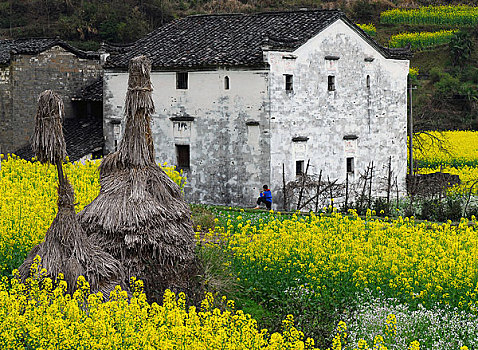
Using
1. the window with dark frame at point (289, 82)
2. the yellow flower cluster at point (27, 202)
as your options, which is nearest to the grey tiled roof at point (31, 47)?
the window with dark frame at point (289, 82)

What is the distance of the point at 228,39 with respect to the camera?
29.5 meters

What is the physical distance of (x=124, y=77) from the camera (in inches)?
1227

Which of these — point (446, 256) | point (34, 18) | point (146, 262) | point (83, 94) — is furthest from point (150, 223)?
point (34, 18)

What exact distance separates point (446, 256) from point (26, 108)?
22872mm

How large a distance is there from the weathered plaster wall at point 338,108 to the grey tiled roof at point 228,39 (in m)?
0.40

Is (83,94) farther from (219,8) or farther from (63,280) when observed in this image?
(219,8)

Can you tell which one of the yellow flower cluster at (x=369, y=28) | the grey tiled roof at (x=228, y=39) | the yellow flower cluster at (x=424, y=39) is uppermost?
the yellow flower cluster at (x=369, y=28)

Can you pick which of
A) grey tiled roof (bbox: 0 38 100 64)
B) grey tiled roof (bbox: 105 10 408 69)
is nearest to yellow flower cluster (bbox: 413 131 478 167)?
grey tiled roof (bbox: 105 10 408 69)

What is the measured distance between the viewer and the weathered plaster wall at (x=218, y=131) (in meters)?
27.7

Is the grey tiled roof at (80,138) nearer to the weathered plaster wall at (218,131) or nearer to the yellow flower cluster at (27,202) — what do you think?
the weathered plaster wall at (218,131)

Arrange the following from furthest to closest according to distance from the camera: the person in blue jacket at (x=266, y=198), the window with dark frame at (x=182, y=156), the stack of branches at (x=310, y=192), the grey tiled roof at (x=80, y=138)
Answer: the grey tiled roof at (x=80, y=138), the window with dark frame at (x=182, y=156), the stack of branches at (x=310, y=192), the person in blue jacket at (x=266, y=198)

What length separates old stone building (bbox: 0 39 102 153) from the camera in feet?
111

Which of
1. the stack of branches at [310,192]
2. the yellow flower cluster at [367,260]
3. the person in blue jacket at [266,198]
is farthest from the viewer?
the stack of branches at [310,192]

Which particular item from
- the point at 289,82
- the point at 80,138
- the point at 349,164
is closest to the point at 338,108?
the point at 349,164
